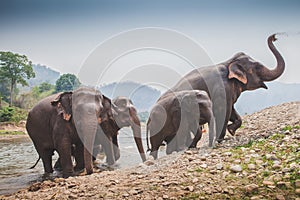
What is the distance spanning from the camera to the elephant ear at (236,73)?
8.55 meters

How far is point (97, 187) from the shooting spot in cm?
508

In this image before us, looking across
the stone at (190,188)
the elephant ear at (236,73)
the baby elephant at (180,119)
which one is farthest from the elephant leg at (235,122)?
the stone at (190,188)

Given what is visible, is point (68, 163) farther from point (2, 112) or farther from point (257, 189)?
point (2, 112)

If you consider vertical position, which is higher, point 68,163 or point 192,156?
point 192,156

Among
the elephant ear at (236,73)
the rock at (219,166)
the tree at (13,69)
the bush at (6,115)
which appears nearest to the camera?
the rock at (219,166)

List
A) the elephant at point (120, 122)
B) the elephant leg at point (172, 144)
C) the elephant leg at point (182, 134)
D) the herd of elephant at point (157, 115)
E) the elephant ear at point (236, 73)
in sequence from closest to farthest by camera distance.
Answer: the herd of elephant at point (157, 115), the elephant leg at point (182, 134), the elephant leg at point (172, 144), the elephant ear at point (236, 73), the elephant at point (120, 122)

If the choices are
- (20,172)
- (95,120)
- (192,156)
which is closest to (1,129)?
(20,172)

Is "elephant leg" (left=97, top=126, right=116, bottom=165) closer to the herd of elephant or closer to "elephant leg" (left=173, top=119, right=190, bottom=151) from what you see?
the herd of elephant

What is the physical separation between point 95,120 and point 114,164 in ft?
8.05

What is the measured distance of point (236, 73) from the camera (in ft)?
28.2

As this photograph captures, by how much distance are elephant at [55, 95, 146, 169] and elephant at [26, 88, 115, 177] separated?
16cm

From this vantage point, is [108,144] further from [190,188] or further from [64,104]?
[190,188]

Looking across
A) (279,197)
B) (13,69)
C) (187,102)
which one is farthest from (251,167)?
Result: (13,69)

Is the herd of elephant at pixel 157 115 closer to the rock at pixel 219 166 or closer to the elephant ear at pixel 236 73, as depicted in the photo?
the elephant ear at pixel 236 73
